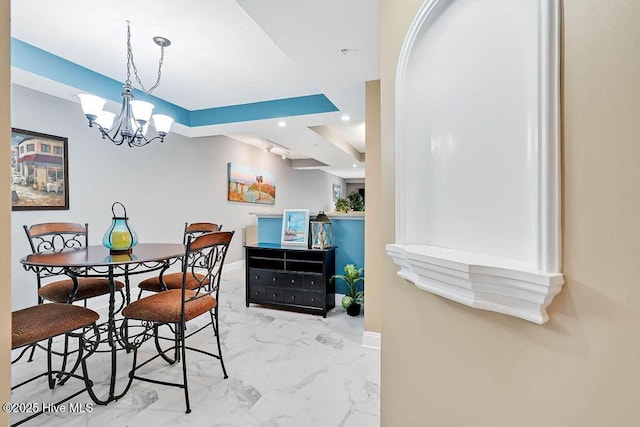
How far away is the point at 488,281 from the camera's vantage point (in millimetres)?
634

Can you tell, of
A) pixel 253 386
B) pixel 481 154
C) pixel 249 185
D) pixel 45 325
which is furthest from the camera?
pixel 249 185

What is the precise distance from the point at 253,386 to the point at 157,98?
3.21 meters

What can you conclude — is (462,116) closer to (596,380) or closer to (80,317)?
(596,380)

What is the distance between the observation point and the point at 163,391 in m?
1.95

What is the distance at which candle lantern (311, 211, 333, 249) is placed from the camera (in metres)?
3.49

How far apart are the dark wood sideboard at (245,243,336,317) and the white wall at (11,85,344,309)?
65.3 inches

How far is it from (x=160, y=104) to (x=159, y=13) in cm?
172

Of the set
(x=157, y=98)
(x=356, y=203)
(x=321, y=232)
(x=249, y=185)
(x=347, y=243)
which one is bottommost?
(x=347, y=243)

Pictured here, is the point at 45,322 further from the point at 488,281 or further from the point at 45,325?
the point at 488,281

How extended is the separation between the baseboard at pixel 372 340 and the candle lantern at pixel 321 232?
1.12 meters

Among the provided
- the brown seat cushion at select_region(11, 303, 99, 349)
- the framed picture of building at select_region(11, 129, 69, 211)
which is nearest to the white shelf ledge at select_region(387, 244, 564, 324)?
the brown seat cushion at select_region(11, 303, 99, 349)

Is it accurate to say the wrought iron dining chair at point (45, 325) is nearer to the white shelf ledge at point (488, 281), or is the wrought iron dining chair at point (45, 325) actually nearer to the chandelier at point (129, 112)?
the chandelier at point (129, 112)

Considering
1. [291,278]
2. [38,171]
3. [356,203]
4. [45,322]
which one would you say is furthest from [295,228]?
[38,171]

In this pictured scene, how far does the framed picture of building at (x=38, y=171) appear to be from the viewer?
2.81m
